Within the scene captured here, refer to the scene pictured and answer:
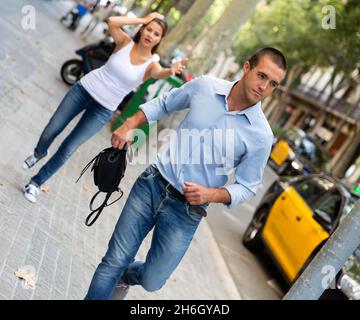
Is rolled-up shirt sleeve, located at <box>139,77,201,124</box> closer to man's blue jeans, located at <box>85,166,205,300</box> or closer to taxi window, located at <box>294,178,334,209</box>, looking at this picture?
man's blue jeans, located at <box>85,166,205,300</box>

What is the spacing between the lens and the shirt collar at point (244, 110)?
4125 mm

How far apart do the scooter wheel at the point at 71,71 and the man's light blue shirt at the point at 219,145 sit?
976 centimetres

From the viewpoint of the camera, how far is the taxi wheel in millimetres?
10320

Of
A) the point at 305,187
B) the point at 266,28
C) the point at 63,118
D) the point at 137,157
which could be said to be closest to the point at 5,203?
the point at 63,118

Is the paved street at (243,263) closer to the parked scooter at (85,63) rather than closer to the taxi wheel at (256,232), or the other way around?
the taxi wheel at (256,232)

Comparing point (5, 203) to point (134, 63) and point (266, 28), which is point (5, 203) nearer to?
point (134, 63)

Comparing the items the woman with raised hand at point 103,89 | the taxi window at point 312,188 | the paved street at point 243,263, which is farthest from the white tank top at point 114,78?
the taxi window at point 312,188

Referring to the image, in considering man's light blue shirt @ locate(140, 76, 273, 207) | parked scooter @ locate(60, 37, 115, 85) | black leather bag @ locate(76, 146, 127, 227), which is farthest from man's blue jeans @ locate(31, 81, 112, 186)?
parked scooter @ locate(60, 37, 115, 85)

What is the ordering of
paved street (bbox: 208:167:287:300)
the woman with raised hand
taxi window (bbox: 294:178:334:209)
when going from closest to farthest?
the woman with raised hand, paved street (bbox: 208:167:287:300), taxi window (bbox: 294:178:334:209)

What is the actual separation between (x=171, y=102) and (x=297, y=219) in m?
5.28

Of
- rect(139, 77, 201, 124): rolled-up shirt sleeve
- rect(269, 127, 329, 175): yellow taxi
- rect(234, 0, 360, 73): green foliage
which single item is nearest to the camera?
rect(139, 77, 201, 124): rolled-up shirt sleeve

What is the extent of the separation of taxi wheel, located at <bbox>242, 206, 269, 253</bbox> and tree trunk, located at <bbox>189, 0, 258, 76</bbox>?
26.3 feet

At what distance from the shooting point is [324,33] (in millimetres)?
37531

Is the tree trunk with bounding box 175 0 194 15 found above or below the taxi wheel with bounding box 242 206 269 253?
above
